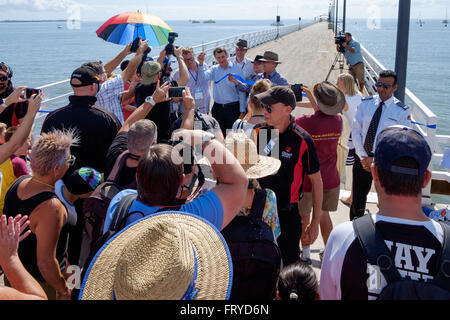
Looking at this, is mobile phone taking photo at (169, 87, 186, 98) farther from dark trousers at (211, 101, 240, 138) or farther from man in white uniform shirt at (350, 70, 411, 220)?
dark trousers at (211, 101, 240, 138)

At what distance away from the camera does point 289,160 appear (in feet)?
11.0

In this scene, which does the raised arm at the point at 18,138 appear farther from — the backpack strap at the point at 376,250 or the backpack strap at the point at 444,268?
the backpack strap at the point at 444,268

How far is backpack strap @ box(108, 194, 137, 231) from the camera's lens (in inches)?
77.9

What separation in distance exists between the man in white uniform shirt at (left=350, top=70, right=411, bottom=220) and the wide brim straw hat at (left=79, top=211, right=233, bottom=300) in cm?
295

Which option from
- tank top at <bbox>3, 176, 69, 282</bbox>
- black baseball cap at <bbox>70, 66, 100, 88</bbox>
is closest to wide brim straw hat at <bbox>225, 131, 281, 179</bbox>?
tank top at <bbox>3, 176, 69, 282</bbox>

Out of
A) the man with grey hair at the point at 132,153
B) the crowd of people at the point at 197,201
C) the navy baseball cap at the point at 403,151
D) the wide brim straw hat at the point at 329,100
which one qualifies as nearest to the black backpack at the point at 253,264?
the crowd of people at the point at 197,201

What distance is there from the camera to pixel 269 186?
3.35 metres

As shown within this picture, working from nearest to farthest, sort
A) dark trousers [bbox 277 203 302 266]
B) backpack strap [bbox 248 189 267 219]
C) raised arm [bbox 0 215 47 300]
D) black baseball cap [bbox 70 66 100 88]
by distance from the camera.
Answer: raised arm [bbox 0 215 47 300] → backpack strap [bbox 248 189 267 219] → dark trousers [bbox 277 203 302 266] → black baseball cap [bbox 70 66 100 88]

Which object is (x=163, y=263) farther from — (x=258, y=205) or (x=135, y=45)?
(x=135, y=45)

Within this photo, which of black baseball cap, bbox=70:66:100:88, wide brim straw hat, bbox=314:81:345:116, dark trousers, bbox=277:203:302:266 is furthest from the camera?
wide brim straw hat, bbox=314:81:345:116

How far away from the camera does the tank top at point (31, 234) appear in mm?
2448
